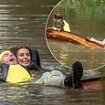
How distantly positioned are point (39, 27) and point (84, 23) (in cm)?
53

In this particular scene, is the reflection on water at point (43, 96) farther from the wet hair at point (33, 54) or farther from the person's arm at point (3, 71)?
the wet hair at point (33, 54)

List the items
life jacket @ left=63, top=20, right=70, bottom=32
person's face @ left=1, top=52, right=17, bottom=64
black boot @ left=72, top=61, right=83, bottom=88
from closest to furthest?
black boot @ left=72, top=61, right=83, bottom=88
person's face @ left=1, top=52, right=17, bottom=64
life jacket @ left=63, top=20, right=70, bottom=32

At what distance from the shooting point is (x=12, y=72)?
292cm

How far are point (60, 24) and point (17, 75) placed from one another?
0.62 metres

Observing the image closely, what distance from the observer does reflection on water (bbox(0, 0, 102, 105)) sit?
2518 mm

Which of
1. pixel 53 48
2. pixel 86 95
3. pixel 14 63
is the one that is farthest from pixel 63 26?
pixel 86 95

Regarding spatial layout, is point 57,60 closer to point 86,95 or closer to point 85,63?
point 85,63

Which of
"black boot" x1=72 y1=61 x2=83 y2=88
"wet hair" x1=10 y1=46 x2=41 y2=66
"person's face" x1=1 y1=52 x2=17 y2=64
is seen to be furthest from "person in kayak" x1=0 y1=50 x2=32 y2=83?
"black boot" x1=72 y1=61 x2=83 y2=88

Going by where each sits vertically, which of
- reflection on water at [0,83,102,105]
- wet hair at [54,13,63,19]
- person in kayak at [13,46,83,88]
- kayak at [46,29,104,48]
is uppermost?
wet hair at [54,13,63,19]

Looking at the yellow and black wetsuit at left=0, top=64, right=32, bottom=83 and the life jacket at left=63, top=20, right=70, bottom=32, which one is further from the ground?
the life jacket at left=63, top=20, right=70, bottom=32

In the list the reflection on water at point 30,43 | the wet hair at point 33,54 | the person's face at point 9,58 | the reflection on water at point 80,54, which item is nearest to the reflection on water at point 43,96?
the reflection on water at point 30,43

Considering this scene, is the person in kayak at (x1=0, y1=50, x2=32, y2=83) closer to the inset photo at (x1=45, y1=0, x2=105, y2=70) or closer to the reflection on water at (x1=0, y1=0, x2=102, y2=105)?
the reflection on water at (x1=0, y1=0, x2=102, y2=105)

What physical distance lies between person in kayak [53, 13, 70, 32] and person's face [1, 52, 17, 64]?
0.45 m

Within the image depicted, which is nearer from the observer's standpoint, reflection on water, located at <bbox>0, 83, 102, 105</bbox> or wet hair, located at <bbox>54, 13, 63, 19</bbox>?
reflection on water, located at <bbox>0, 83, 102, 105</bbox>
